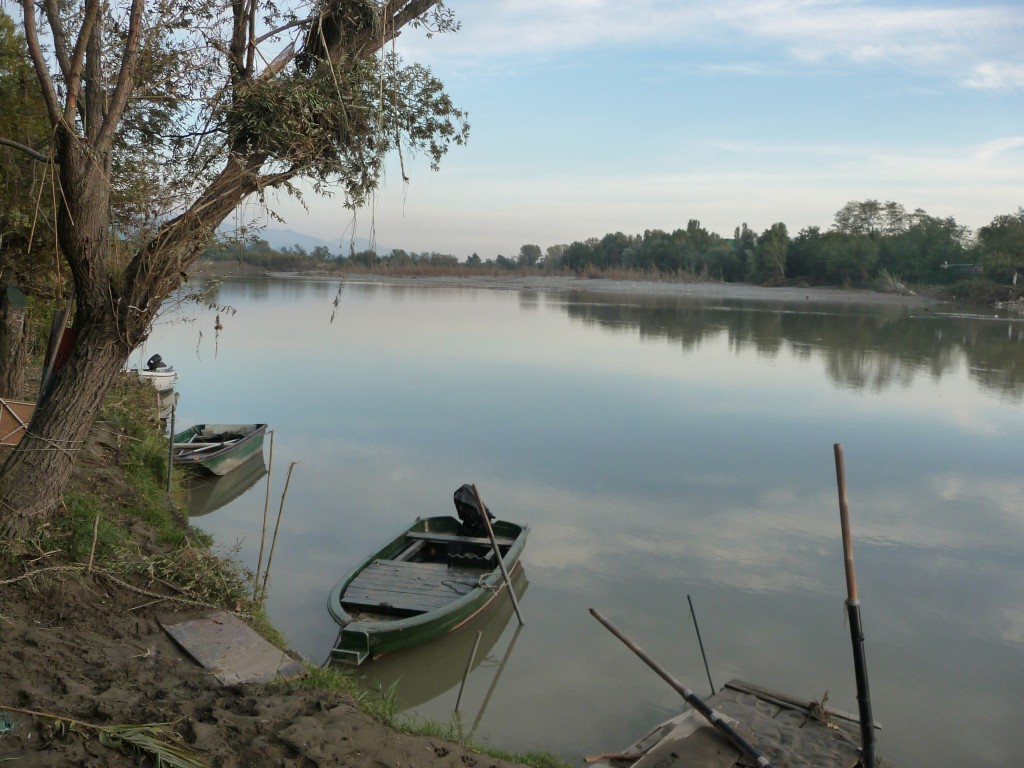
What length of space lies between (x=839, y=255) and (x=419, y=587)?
226 feet

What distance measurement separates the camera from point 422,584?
8.38 meters

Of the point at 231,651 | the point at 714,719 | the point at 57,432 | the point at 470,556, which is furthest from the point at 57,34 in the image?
the point at 714,719

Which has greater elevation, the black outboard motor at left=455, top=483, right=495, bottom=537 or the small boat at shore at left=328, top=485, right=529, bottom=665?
the black outboard motor at left=455, top=483, right=495, bottom=537

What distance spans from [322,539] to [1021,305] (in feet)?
197

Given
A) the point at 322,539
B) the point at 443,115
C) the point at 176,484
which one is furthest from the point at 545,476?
the point at 443,115

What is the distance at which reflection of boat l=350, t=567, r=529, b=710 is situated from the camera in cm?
743

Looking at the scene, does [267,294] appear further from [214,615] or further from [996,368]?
[214,615]

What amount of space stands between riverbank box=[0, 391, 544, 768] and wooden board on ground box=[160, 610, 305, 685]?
10cm

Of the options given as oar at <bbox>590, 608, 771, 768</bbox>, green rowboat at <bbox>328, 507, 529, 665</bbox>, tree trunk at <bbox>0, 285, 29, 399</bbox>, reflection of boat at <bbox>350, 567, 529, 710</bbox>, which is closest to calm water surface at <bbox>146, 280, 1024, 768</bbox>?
reflection of boat at <bbox>350, 567, 529, 710</bbox>

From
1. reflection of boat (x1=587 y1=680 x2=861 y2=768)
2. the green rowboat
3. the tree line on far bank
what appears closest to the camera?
reflection of boat (x1=587 y1=680 x2=861 y2=768)

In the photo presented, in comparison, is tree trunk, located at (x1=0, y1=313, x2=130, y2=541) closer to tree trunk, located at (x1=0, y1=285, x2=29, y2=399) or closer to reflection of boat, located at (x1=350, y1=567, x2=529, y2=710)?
reflection of boat, located at (x1=350, y1=567, x2=529, y2=710)

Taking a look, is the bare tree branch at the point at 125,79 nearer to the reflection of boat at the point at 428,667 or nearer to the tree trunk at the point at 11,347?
the tree trunk at the point at 11,347

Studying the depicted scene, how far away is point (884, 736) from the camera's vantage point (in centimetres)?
696

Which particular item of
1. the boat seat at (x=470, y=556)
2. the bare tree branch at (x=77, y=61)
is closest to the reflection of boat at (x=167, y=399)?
the boat seat at (x=470, y=556)
